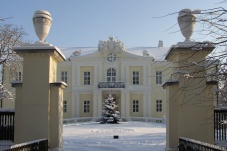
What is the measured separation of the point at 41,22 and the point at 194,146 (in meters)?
4.81

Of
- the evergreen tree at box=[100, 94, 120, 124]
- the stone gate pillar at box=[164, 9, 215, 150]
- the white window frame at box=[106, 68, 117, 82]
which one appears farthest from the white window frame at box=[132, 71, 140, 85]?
the stone gate pillar at box=[164, 9, 215, 150]

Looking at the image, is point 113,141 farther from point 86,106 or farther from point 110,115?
point 86,106

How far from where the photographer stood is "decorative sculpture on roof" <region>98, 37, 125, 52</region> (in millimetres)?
45156

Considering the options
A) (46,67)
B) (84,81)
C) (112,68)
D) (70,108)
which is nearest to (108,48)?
(112,68)

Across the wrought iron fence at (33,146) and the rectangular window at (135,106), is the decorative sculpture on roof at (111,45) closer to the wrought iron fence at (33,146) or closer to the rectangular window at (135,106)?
the rectangular window at (135,106)

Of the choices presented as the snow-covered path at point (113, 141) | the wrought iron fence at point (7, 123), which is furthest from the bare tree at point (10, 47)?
the wrought iron fence at point (7, 123)

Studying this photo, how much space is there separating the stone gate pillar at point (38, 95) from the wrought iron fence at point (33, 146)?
421mm

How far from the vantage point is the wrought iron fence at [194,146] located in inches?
228

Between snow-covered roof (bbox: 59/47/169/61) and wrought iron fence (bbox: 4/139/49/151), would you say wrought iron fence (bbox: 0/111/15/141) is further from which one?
snow-covered roof (bbox: 59/47/169/61)

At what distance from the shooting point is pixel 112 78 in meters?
45.5

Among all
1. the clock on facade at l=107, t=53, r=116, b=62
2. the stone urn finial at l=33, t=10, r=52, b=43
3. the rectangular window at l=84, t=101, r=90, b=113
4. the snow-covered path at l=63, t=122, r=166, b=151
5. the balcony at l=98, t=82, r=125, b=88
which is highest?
the clock on facade at l=107, t=53, r=116, b=62

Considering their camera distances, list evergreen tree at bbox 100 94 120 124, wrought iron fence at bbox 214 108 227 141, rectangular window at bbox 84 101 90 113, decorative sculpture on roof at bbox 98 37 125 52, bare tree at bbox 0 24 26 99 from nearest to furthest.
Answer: wrought iron fence at bbox 214 108 227 141 < bare tree at bbox 0 24 26 99 < evergreen tree at bbox 100 94 120 124 < rectangular window at bbox 84 101 90 113 < decorative sculpture on roof at bbox 98 37 125 52

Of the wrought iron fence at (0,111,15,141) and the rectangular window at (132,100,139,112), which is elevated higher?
the wrought iron fence at (0,111,15,141)

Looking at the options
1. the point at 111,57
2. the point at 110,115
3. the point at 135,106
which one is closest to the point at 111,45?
the point at 111,57
